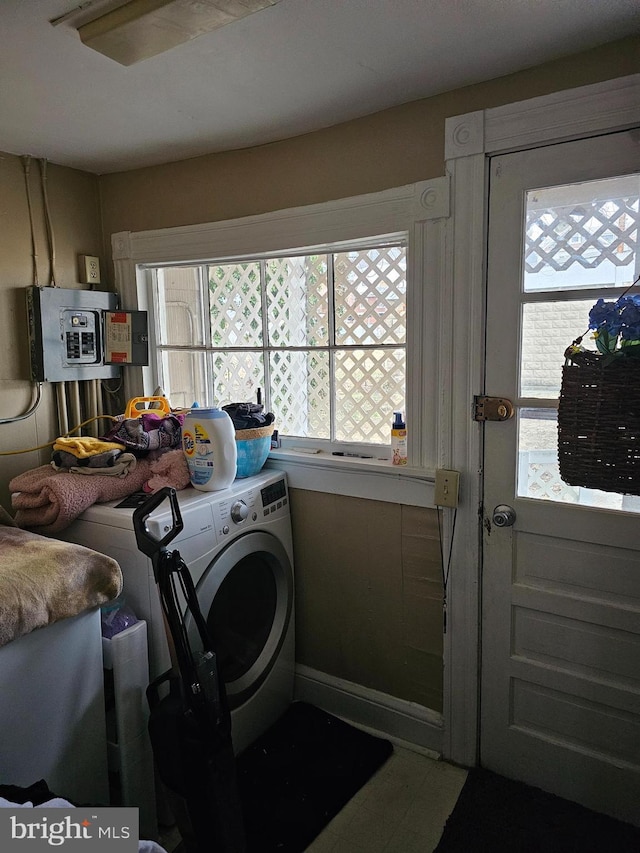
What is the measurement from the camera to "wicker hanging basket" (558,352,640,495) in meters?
1.19

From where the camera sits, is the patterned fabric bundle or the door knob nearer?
the door knob

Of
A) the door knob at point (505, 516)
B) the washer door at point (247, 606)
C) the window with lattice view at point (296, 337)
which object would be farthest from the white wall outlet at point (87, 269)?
the door knob at point (505, 516)

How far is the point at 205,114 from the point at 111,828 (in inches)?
74.4

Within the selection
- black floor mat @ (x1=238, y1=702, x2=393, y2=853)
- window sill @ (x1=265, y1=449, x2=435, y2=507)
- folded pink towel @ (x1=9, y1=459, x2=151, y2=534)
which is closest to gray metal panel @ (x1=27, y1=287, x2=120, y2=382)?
folded pink towel @ (x1=9, y1=459, x2=151, y2=534)

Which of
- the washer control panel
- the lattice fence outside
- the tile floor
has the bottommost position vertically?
the tile floor

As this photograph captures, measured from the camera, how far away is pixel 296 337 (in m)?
2.19

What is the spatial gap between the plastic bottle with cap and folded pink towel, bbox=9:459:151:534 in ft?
2.80

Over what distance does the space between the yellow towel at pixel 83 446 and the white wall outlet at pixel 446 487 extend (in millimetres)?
1044

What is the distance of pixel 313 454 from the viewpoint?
2.13m

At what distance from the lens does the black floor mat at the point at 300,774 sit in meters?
1.69

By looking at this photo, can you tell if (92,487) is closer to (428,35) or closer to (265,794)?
(265,794)

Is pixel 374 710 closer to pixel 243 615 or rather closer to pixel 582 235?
pixel 243 615

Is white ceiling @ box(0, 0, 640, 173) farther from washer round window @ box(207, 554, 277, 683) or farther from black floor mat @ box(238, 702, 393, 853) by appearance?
black floor mat @ box(238, 702, 393, 853)

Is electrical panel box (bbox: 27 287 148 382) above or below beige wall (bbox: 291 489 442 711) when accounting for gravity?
above
